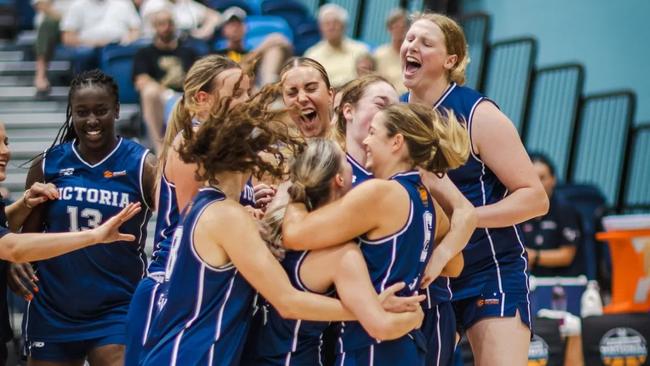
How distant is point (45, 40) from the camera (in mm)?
10969

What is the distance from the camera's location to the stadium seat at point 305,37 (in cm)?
1246

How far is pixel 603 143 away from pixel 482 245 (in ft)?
24.6

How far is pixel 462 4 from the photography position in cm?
1327

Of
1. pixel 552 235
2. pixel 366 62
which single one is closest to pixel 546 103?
pixel 366 62

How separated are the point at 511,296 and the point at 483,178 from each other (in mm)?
502

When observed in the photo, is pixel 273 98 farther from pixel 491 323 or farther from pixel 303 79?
pixel 491 323

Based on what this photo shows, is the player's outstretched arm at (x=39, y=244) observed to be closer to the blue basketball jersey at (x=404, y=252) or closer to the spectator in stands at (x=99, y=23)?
the blue basketball jersey at (x=404, y=252)

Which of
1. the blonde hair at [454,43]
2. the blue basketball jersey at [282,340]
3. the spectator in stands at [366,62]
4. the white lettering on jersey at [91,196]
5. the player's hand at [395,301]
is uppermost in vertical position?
the blonde hair at [454,43]

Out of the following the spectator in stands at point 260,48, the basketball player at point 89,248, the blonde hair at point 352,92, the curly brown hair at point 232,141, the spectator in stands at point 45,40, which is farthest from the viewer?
the spectator in stands at point 45,40

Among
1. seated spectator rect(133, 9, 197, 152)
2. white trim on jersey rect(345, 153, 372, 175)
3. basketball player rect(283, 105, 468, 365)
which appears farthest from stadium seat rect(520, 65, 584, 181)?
basketball player rect(283, 105, 468, 365)

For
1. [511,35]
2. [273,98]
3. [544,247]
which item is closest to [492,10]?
[511,35]

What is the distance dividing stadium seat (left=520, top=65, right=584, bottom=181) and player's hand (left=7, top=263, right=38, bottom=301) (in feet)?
23.9

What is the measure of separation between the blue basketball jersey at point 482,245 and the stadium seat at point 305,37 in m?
7.53

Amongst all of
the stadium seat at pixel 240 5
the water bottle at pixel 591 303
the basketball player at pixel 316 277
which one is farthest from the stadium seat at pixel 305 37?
the basketball player at pixel 316 277
